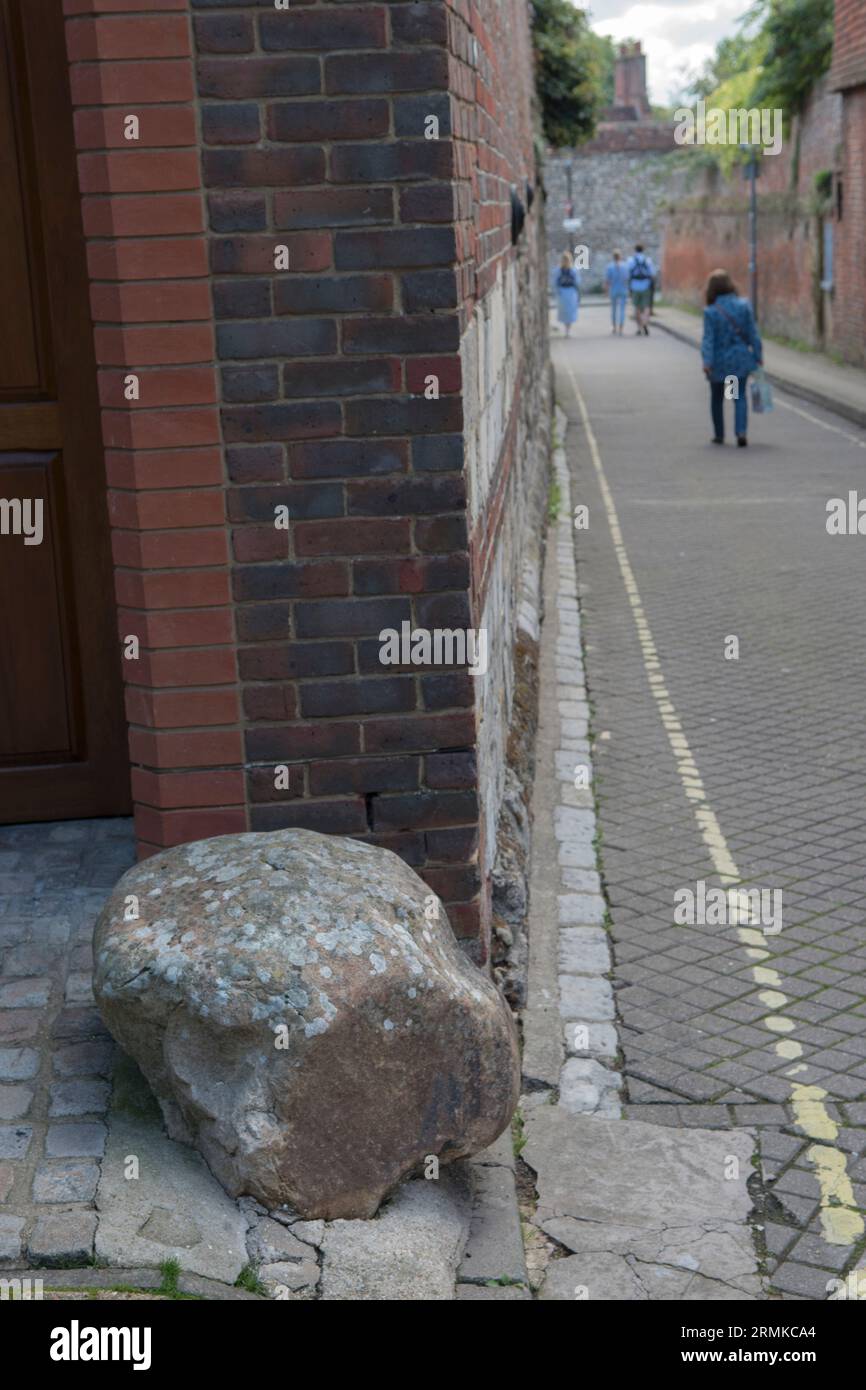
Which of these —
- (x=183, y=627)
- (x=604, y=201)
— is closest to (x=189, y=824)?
(x=183, y=627)

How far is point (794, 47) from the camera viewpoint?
29.5 meters

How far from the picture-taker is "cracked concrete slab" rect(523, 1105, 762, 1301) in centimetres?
363

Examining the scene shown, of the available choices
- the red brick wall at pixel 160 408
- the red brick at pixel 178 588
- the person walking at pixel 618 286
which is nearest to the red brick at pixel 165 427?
the red brick wall at pixel 160 408

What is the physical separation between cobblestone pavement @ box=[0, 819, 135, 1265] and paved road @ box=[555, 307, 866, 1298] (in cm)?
161

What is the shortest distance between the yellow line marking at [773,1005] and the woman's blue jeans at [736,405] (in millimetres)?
6221

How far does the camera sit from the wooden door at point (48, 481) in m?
4.51

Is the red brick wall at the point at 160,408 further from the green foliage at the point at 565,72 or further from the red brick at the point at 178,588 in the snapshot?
the green foliage at the point at 565,72

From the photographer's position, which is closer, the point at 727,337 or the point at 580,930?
the point at 580,930

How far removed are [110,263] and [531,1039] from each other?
2570mm

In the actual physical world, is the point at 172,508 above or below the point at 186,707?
above

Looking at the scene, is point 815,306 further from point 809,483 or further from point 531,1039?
point 531,1039

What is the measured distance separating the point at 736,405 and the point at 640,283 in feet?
70.1

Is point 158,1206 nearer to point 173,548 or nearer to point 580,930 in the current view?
point 173,548

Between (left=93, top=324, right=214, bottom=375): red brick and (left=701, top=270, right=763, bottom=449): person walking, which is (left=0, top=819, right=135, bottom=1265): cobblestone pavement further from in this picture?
(left=701, top=270, right=763, bottom=449): person walking
